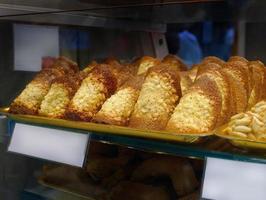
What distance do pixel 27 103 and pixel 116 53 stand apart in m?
0.55

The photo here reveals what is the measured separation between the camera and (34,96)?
34.2 inches

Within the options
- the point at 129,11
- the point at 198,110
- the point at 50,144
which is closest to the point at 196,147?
the point at 198,110

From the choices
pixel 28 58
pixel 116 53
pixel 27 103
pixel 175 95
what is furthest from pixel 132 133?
pixel 116 53

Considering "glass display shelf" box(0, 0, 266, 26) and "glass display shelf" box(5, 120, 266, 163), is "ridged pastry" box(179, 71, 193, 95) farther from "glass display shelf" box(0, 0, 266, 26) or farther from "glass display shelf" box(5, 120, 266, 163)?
"glass display shelf" box(0, 0, 266, 26)

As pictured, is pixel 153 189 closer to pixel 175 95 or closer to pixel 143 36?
pixel 175 95

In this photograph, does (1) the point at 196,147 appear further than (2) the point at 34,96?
No

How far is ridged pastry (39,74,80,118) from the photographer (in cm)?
81

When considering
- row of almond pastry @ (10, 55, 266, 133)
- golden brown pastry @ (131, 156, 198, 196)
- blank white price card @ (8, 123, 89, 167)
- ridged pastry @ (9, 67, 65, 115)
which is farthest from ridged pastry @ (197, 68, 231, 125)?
ridged pastry @ (9, 67, 65, 115)

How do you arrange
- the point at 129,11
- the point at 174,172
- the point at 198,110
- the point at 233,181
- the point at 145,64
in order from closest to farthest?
1. the point at 233,181
2. the point at 198,110
3. the point at 174,172
4. the point at 145,64
5. the point at 129,11

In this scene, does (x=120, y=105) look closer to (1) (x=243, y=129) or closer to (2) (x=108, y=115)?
(2) (x=108, y=115)

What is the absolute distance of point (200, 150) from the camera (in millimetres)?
624

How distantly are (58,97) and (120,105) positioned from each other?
0.52 ft

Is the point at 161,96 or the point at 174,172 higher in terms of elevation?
the point at 161,96

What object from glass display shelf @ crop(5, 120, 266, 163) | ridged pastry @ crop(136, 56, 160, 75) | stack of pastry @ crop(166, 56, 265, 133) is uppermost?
ridged pastry @ crop(136, 56, 160, 75)
